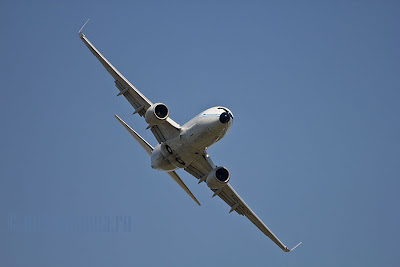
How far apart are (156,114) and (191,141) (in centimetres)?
296

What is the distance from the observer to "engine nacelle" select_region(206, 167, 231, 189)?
44000 mm

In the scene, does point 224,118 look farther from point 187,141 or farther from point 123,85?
point 123,85

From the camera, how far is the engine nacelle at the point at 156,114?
40594mm

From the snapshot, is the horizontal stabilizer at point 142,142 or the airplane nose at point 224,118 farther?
the horizontal stabilizer at point 142,142

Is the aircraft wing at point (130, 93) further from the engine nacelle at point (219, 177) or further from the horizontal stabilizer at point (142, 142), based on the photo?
the engine nacelle at point (219, 177)

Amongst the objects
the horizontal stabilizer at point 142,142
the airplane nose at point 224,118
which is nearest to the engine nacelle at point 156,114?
the airplane nose at point 224,118

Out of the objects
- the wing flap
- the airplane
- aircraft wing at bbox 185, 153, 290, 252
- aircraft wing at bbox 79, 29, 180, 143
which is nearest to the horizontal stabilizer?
the airplane

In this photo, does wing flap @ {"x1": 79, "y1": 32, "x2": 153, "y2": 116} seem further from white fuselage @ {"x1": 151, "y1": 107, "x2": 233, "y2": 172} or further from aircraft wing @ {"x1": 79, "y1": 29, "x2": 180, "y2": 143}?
white fuselage @ {"x1": 151, "y1": 107, "x2": 233, "y2": 172}

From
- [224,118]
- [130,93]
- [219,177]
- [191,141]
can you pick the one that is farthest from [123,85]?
[219,177]

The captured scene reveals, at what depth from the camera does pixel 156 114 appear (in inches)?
1599

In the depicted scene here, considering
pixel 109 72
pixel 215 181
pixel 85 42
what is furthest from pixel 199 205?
pixel 85 42

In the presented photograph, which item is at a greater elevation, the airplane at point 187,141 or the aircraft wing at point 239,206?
the airplane at point 187,141

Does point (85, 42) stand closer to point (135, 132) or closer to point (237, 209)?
point (135, 132)

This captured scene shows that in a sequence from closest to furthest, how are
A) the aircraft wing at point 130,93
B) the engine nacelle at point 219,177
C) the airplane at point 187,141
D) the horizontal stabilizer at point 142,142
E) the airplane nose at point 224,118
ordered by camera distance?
the airplane nose at point 224,118 < the airplane at point 187,141 < the aircraft wing at point 130,93 < the engine nacelle at point 219,177 < the horizontal stabilizer at point 142,142
